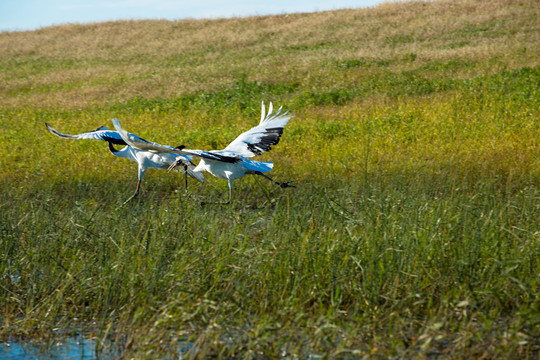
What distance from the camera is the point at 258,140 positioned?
308 inches

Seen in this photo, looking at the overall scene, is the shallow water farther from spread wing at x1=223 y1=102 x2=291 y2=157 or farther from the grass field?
spread wing at x1=223 y1=102 x2=291 y2=157

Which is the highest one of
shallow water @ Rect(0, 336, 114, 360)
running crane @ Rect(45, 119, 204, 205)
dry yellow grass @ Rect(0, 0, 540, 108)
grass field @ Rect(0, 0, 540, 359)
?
dry yellow grass @ Rect(0, 0, 540, 108)

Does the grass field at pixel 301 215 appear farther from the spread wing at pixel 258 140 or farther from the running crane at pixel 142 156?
the spread wing at pixel 258 140

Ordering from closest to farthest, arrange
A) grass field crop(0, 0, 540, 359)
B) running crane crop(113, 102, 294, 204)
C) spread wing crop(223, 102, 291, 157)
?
grass field crop(0, 0, 540, 359) < running crane crop(113, 102, 294, 204) < spread wing crop(223, 102, 291, 157)

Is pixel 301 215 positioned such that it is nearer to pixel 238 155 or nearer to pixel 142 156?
pixel 238 155

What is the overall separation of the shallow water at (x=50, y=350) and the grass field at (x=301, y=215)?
78 millimetres

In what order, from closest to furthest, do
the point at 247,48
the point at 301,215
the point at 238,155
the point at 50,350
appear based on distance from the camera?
the point at 50,350, the point at 301,215, the point at 238,155, the point at 247,48

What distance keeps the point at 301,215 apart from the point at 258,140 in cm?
235

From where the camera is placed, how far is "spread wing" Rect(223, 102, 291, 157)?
7560 millimetres

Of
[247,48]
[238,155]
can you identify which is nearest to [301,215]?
[238,155]

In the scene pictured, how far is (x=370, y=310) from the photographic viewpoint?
4.21 m

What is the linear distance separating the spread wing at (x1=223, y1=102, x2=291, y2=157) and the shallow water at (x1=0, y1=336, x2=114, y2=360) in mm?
3447

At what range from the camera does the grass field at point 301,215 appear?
4.09m

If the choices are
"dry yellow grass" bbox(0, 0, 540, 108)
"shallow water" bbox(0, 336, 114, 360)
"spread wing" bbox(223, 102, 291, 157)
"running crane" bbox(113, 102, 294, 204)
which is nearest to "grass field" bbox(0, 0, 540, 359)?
"shallow water" bbox(0, 336, 114, 360)
